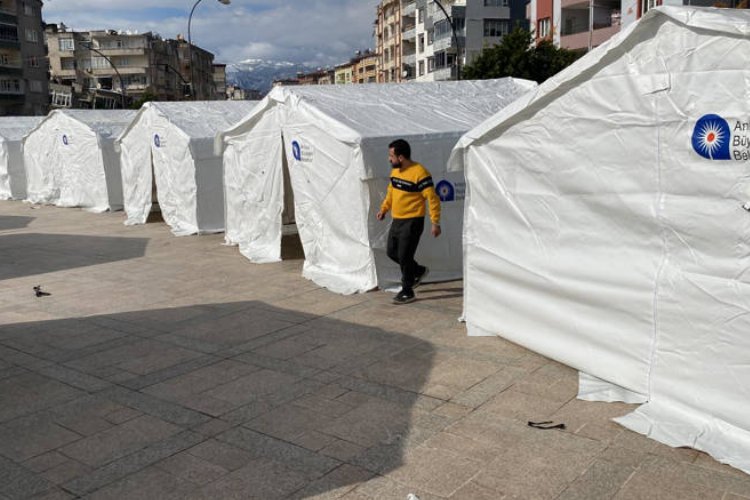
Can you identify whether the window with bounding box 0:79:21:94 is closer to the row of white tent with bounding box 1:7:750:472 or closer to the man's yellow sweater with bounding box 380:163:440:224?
the man's yellow sweater with bounding box 380:163:440:224

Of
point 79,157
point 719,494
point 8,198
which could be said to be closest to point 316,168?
point 719,494

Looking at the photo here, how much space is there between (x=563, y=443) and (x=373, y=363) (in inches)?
84.7

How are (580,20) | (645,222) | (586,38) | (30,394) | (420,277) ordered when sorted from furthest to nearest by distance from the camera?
(580,20) < (586,38) < (420,277) < (30,394) < (645,222)

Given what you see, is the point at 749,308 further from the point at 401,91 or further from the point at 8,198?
the point at 8,198

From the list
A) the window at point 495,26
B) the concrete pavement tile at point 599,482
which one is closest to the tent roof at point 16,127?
the concrete pavement tile at point 599,482

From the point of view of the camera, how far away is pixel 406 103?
35.8 feet

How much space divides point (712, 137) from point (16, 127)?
2755cm

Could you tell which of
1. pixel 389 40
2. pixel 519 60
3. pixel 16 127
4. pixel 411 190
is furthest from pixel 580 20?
pixel 389 40

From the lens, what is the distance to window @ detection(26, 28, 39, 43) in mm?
66562

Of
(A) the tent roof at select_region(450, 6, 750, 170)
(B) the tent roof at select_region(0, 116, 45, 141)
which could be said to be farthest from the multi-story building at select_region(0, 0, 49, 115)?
(A) the tent roof at select_region(450, 6, 750, 170)

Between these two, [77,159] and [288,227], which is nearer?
[288,227]

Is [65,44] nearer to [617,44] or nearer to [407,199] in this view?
[407,199]

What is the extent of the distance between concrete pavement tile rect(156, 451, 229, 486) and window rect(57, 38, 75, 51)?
3947 inches

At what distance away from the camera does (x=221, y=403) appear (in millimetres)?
5480
